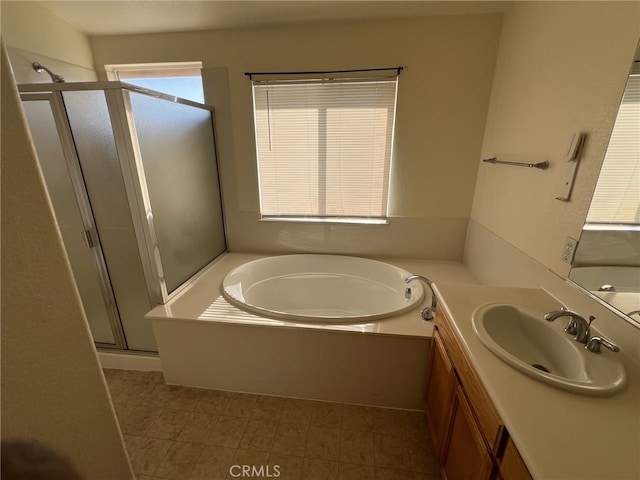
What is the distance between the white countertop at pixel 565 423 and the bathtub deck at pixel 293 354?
2.25 feet

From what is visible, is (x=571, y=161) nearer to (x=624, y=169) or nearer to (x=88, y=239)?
(x=624, y=169)

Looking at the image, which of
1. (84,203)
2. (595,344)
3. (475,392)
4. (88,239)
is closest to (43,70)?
(84,203)

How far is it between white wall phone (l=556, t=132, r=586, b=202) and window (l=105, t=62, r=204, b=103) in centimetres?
257

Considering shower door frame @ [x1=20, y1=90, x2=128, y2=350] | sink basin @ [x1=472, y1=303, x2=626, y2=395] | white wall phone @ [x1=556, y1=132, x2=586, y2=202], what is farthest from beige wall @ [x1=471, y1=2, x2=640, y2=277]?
shower door frame @ [x1=20, y1=90, x2=128, y2=350]

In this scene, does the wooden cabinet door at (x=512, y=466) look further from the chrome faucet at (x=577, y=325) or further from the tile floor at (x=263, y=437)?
the tile floor at (x=263, y=437)

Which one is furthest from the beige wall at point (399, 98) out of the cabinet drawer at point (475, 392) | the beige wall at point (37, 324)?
the beige wall at point (37, 324)

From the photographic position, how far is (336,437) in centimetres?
152

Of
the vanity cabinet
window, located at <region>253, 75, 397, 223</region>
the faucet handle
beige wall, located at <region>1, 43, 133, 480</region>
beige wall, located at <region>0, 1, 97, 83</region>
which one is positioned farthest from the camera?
window, located at <region>253, 75, 397, 223</region>

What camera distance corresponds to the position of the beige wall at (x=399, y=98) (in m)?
2.04

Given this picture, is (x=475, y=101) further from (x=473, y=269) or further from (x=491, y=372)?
(x=491, y=372)

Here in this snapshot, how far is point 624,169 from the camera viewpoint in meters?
1.03

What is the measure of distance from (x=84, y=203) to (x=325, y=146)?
1.75 metres

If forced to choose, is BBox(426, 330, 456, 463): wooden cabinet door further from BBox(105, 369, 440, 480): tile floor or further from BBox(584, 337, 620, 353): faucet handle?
BBox(584, 337, 620, 353): faucet handle

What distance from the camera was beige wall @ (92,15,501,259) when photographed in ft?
6.71
